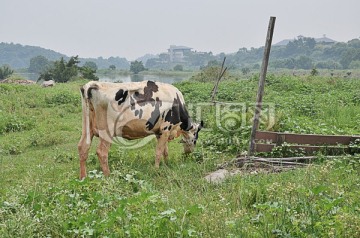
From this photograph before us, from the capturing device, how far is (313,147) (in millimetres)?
6863

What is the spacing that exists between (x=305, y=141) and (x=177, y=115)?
238 centimetres

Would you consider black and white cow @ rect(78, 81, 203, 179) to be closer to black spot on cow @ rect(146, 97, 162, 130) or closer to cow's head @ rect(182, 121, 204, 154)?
black spot on cow @ rect(146, 97, 162, 130)

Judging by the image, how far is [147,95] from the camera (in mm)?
7203

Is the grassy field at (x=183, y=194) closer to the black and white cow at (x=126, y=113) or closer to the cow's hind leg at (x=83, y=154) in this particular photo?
the cow's hind leg at (x=83, y=154)

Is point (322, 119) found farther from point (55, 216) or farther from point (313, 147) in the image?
point (55, 216)

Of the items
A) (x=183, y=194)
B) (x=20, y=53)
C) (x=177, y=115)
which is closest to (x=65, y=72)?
(x=177, y=115)

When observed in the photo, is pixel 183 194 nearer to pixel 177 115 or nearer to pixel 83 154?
pixel 83 154

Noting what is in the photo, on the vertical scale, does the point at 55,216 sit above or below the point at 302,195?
below

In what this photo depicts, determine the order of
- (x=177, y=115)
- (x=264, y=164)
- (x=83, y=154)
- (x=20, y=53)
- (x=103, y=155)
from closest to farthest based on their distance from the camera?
(x=264, y=164) < (x=83, y=154) < (x=103, y=155) < (x=177, y=115) < (x=20, y=53)

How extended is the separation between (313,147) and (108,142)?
350cm

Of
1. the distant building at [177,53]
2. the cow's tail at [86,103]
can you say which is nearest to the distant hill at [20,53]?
the distant building at [177,53]

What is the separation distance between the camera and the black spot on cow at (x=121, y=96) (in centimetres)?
687

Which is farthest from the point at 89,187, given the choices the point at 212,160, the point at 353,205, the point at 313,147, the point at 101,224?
the point at 313,147

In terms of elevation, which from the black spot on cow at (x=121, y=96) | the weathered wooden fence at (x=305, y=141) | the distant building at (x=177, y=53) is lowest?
the weathered wooden fence at (x=305, y=141)
